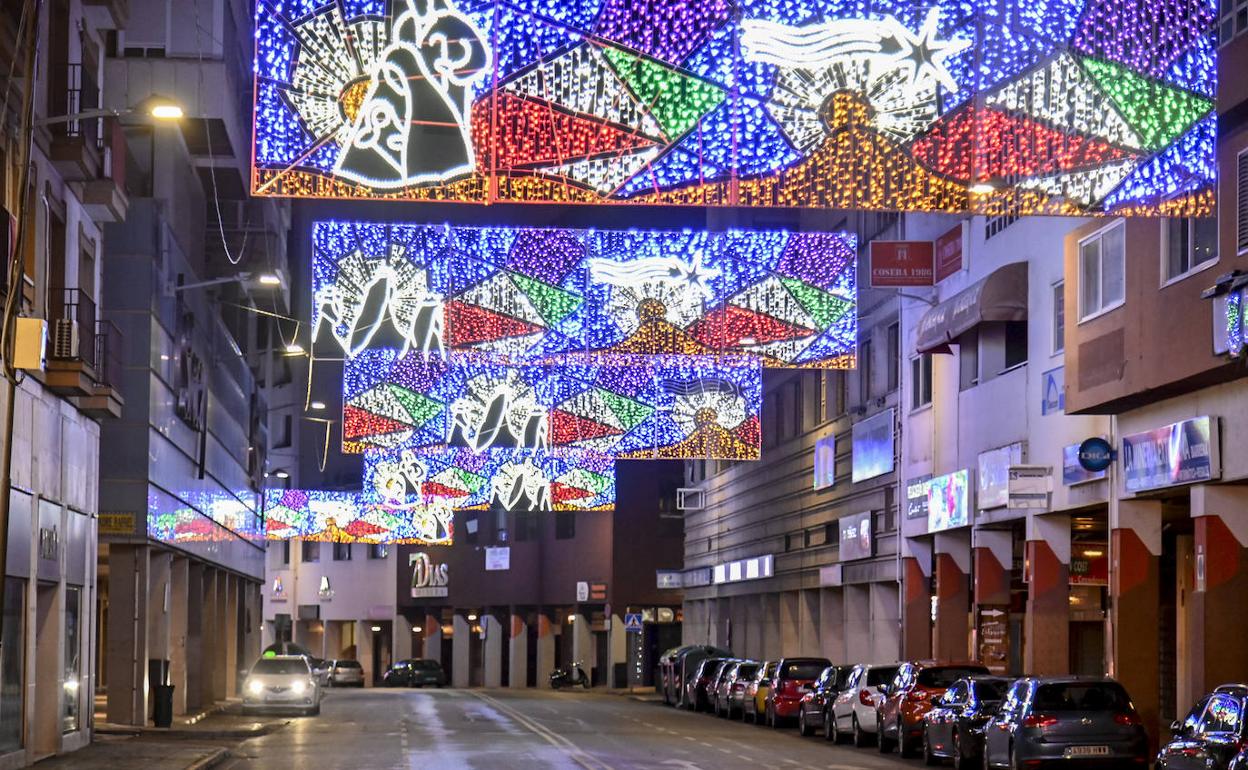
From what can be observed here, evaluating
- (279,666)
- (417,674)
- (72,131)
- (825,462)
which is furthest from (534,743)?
(417,674)

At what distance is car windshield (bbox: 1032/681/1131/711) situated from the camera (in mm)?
25016

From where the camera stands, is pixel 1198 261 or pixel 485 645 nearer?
pixel 1198 261

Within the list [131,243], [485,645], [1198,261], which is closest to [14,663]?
[131,243]

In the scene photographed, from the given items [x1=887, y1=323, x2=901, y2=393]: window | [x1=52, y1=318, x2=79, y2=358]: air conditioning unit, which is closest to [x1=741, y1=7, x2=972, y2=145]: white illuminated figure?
[x1=52, y1=318, x2=79, y2=358]: air conditioning unit

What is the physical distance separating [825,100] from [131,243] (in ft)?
65.5

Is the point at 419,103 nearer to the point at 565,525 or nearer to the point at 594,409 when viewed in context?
the point at 594,409

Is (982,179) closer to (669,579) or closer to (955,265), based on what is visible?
(955,265)

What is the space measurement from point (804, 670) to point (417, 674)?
163ft

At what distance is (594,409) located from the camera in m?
44.3

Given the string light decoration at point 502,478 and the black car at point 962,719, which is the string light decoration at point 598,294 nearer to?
the black car at point 962,719

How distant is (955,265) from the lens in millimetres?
43594

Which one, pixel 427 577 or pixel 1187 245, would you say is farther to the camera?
pixel 427 577

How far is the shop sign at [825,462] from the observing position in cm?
5628

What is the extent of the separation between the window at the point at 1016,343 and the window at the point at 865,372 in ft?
38.5
